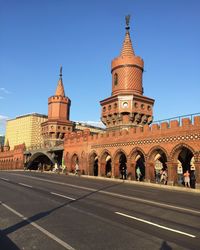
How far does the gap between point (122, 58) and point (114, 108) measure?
6666 millimetres

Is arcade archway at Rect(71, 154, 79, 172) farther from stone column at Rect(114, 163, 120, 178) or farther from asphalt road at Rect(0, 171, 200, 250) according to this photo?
asphalt road at Rect(0, 171, 200, 250)

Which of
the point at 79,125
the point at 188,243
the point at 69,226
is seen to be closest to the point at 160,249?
the point at 188,243

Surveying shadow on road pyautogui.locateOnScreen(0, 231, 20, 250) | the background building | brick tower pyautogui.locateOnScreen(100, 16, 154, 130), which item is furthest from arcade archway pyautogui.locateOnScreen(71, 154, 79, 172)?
the background building

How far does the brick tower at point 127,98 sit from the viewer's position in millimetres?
33597

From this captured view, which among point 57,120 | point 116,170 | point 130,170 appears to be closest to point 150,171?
point 130,170

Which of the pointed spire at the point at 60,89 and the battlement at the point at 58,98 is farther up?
the pointed spire at the point at 60,89

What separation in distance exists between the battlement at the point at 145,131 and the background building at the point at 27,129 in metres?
113

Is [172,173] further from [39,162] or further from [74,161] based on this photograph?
[39,162]

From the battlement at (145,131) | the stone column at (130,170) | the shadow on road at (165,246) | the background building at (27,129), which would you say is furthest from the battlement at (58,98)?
the background building at (27,129)

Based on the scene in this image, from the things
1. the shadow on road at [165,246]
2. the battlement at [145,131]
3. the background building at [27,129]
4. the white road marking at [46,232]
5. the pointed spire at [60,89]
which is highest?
the background building at [27,129]

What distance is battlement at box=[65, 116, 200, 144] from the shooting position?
22.3 metres

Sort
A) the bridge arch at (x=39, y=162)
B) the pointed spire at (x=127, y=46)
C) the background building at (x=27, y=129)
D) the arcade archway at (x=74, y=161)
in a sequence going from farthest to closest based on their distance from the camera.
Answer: the background building at (x=27, y=129) → the bridge arch at (x=39, y=162) → the arcade archway at (x=74, y=161) → the pointed spire at (x=127, y=46)

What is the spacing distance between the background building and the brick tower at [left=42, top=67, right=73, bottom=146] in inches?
3851

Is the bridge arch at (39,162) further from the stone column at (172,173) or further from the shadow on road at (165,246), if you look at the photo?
the shadow on road at (165,246)
